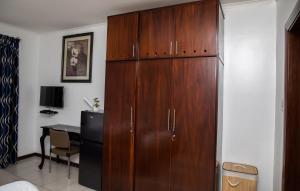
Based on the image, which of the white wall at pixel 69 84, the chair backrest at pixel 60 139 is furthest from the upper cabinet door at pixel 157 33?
the chair backrest at pixel 60 139

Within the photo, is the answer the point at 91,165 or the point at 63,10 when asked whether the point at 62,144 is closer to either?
the point at 91,165

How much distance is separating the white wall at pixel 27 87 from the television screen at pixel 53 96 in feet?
1.53

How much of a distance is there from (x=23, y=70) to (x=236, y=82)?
3.81 m

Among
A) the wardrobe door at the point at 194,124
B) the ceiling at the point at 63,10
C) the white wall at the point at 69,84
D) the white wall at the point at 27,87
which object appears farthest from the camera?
the white wall at the point at 27,87

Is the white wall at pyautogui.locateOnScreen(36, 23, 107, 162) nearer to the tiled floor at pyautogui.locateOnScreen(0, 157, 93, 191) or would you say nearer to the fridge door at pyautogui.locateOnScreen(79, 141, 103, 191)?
the tiled floor at pyautogui.locateOnScreen(0, 157, 93, 191)

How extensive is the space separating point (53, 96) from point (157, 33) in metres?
2.44

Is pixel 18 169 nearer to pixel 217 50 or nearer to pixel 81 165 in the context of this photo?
pixel 81 165

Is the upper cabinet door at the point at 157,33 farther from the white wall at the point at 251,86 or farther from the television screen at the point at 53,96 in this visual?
the television screen at the point at 53,96

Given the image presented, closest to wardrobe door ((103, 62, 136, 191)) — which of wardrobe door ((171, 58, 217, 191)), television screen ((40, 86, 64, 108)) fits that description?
wardrobe door ((171, 58, 217, 191))

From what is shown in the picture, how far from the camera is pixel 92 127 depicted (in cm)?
281

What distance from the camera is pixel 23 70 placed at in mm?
3869

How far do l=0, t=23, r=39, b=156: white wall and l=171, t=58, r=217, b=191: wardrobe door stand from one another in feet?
10.5

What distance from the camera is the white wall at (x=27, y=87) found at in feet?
12.6

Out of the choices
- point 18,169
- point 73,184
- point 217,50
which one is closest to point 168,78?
point 217,50
